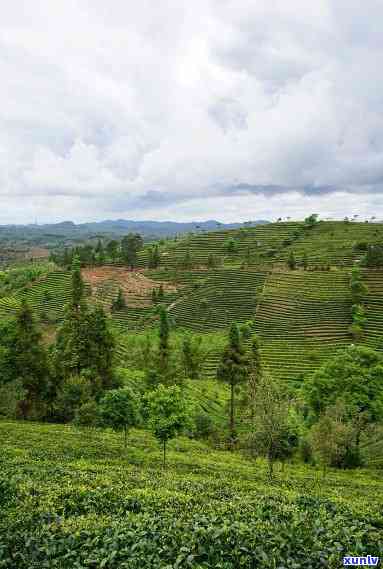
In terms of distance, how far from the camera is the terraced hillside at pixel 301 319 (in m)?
74.1

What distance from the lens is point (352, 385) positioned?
40.8 meters

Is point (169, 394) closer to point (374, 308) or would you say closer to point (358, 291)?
point (358, 291)

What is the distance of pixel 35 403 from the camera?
40.2 meters

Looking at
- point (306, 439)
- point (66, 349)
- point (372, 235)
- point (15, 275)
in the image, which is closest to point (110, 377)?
point (66, 349)

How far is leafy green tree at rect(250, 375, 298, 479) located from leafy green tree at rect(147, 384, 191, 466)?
15.7ft

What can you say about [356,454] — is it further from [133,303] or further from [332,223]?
[332,223]

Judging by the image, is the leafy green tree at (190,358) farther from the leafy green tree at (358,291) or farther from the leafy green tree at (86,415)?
the leafy green tree at (358,291)

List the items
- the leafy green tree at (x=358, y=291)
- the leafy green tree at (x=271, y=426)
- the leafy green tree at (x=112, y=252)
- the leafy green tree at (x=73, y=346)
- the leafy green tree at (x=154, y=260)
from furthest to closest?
the leafy green tree at (x=112, y=252) → the leafy green tree at (x=154, y=260) → the leafy green tree at (x=358, y=291) → the leafy green tree at (x=73, y=346) → the leafy green tree at (x=271, y=426)

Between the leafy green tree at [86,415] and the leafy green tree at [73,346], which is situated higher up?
the leafy green tree at [73,346]

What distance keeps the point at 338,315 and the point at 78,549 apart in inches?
3467

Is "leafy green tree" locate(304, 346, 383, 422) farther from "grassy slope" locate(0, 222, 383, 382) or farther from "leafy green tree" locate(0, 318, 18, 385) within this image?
"leafy green tree" locate(0, 318, 18, 385)

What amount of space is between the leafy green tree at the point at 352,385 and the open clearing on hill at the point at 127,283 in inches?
2603

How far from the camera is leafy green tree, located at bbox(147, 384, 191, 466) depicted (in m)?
24.1

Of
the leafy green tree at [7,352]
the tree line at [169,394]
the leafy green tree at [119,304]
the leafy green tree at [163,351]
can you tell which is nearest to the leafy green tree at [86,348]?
the tree line at [169,394]
